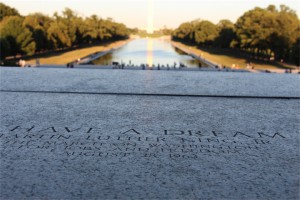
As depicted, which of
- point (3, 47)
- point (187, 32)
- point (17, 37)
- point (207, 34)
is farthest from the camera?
point (187, 32)

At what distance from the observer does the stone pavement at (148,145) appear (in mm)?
7117

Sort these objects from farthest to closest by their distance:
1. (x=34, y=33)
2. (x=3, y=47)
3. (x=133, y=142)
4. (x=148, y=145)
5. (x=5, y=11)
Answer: (x=5, y=11)
(x=34, y=33)
(x=3, y=47)
(x=133, y=142)
(x=148, y=145)

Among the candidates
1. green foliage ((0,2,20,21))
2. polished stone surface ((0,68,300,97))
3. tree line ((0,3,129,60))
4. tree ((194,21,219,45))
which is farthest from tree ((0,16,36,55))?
tree ((194,21,219,45))

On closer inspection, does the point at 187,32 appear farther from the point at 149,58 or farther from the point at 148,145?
the point at 148,145

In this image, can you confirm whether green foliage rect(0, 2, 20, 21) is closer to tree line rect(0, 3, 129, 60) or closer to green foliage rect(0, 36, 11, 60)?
tree line rect(0, 3, 129, 60)

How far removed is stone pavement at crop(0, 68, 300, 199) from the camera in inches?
280

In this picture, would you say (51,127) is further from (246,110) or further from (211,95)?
(211,95)

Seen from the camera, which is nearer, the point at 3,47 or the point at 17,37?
the point at 3,47

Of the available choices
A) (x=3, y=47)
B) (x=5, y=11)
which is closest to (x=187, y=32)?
(x=5, y=11)

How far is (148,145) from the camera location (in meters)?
9.61

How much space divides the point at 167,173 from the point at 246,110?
745 centimetres

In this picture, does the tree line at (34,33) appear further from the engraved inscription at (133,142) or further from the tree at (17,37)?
the engraved inscription at (133,142)

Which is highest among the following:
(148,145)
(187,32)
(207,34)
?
(187,32)

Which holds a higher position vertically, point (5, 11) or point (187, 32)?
point (5, 11)
